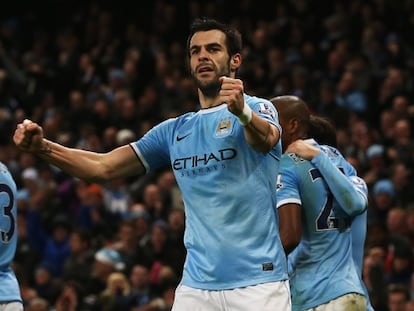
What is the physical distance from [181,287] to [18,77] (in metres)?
14.0

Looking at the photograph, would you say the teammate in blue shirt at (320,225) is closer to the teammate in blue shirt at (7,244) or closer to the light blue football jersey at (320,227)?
the light blue football jersey at (320,227)

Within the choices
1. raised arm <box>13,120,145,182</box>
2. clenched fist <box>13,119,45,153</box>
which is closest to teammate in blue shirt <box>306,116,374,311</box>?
raised arm <box>13,120,145,182</box>

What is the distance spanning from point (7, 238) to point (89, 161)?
4.10 feet

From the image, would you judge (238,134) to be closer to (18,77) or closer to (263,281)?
(263,281)

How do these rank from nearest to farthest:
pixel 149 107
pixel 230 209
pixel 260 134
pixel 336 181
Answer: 1. pixel 260 134
2. pixel 230 209
3. pixel 336 181
4. pixel 149 107

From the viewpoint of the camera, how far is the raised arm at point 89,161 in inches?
230

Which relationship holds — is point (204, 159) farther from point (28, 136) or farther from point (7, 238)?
point (7, 238)

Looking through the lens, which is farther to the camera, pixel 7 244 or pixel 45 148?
pixel 7 244

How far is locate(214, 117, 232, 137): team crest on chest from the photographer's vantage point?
5.77 metres

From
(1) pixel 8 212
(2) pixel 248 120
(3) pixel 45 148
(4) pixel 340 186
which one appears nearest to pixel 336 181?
(4) pixel 340 186

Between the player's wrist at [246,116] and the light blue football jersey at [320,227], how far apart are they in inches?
41.8

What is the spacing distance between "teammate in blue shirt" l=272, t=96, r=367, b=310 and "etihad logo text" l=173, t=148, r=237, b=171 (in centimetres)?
70

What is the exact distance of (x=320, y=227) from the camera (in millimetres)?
6453

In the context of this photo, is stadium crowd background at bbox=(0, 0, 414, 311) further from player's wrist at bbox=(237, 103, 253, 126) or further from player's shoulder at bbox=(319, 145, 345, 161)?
player's wrist at bbox=(237, 103, 253, 126)
